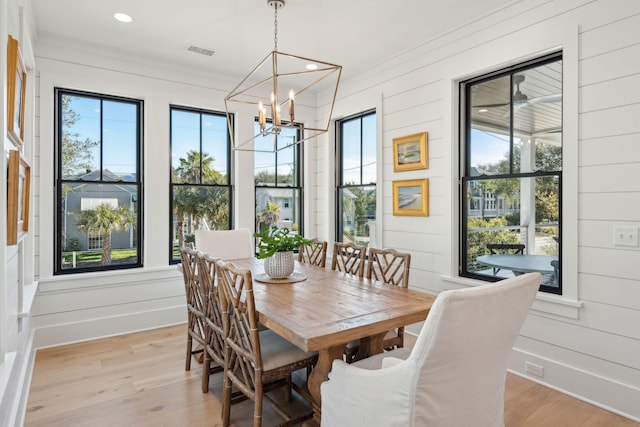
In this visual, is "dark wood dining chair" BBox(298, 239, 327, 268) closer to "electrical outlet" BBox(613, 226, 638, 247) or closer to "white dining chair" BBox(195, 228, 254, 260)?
"white dining chair" BBox(195, 228, 254, 260)

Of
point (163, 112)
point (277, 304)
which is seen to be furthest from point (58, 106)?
point (277, 304)

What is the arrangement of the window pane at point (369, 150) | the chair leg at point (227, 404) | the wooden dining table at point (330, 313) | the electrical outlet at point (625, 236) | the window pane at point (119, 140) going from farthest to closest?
the window pane at point (369, 150)
the window pane at point (119, 140)
the electrical outlet at point (625, 236)
the chair leg at point (227, 404)
the wooden dining table at point (330, 313)

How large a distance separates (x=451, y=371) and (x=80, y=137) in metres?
3.99

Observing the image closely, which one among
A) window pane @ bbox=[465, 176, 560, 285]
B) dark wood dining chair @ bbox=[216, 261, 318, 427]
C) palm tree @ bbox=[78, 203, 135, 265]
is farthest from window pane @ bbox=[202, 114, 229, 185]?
window pane @ bbox=[465, 176, 560, 285]

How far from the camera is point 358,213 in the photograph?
4668mm

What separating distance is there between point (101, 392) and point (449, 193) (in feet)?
10.4

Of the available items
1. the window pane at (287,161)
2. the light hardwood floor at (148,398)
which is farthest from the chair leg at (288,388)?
the window pane at (287,161)

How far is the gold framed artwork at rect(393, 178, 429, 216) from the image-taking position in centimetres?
366

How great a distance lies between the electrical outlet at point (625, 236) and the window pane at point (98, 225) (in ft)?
13.9

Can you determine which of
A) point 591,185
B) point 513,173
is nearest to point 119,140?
point 513,173

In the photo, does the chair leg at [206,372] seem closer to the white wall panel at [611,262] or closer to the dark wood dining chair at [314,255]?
the dark wood dining chair at [314,255]

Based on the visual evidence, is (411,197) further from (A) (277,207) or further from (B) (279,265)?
(A) (277,207)

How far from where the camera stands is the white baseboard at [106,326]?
3520 millimetres

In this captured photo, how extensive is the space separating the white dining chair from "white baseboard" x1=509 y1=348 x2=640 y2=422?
2.59 meters
